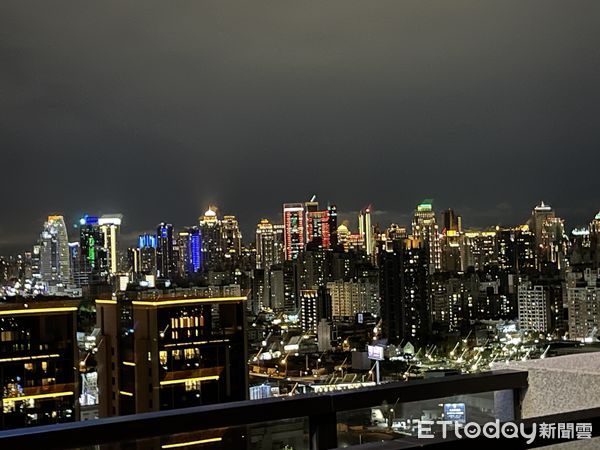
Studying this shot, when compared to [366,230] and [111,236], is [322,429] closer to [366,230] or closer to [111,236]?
[111,236]

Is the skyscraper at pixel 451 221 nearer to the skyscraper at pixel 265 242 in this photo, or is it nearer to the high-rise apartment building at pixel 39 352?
the skyscraper at pixel 265 242

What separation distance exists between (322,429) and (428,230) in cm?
2195

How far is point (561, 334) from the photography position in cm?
1377

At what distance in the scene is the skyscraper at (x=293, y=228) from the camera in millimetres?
20322

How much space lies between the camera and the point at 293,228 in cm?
2142

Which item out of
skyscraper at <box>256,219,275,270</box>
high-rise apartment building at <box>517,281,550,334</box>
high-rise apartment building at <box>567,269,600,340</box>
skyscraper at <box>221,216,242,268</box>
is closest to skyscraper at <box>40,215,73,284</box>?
skyscraper at <box>221,216,242,268</box>

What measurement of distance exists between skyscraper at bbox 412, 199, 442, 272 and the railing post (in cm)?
1925

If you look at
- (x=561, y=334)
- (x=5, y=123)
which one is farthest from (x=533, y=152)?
(x=5, y=123)

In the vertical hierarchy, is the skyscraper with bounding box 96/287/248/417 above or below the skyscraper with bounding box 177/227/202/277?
below

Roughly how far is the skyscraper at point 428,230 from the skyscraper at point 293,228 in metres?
3.33

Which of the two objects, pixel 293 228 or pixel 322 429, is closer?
pixel 322 429

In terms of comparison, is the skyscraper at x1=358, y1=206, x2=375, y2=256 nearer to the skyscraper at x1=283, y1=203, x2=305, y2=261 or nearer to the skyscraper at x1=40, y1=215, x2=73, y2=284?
the skyscraper at x1=283, y1=203, x2=305, y2=261

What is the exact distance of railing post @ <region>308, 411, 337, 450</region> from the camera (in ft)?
3.18

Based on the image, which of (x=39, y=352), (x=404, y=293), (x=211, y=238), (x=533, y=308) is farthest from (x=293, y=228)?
(x=39, y=352)
